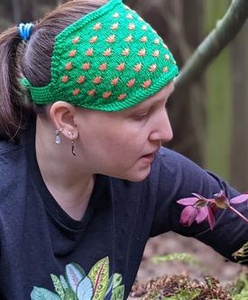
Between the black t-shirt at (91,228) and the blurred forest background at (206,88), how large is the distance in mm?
2954

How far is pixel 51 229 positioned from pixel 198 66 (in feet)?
3.56

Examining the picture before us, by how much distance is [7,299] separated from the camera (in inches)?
78.0

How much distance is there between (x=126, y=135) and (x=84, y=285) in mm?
450

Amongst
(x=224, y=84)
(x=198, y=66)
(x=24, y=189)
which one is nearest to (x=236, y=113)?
(x=224, y=84)

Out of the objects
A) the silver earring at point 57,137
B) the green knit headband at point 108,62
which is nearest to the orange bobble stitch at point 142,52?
the green knit headband at point 108,62

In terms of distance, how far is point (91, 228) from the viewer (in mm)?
2102

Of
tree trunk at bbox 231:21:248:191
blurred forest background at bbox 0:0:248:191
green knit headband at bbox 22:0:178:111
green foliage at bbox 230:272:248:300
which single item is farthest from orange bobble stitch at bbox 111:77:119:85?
tree trunk at bbox 231:21:248:191

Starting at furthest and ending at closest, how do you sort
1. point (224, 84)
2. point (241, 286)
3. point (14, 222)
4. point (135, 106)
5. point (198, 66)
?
point (224, 84) → point (198, 66) → point (241, 286) → point (14, 222) → point (135, 106)

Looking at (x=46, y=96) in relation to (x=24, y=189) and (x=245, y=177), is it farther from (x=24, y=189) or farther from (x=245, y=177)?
(x=245, y=177)

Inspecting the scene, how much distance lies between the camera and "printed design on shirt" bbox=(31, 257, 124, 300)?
202 centimetres

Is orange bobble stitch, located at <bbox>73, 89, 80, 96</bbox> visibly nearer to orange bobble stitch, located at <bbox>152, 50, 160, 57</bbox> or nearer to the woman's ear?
the woman's ear

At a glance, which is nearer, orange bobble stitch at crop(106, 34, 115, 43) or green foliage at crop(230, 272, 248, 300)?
orange bobble stitch at crop(106, 34, 115, 43)

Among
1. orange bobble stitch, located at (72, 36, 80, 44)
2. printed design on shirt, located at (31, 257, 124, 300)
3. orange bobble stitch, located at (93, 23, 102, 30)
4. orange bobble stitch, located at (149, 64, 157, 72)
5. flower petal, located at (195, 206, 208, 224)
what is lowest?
printed design on shirt, located at (31, 257, 124, 300)

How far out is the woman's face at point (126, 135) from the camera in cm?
183
